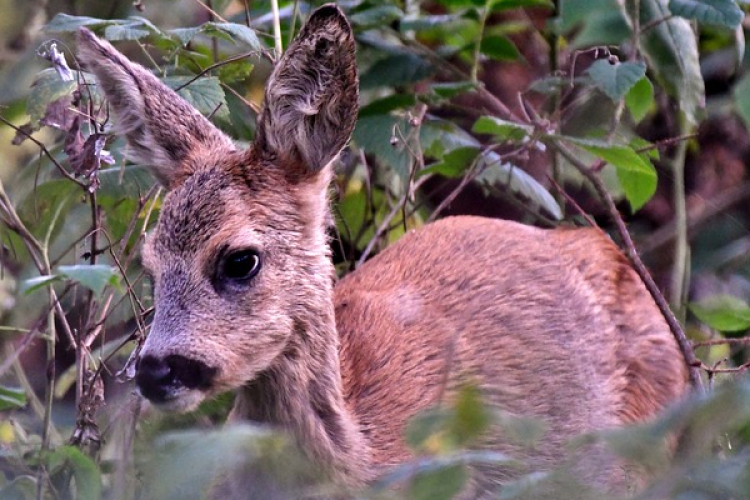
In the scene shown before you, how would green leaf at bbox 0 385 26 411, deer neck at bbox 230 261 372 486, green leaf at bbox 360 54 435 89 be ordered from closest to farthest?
green leaf at bbox 0 385 26 411 < deer neck at bbox 230 261 372 486 < green leaf at bbox 360 54 435 89

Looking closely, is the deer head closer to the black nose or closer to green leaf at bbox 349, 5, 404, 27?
the black nose

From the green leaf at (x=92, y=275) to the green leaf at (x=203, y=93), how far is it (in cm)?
145

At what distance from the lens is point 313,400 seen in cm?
389

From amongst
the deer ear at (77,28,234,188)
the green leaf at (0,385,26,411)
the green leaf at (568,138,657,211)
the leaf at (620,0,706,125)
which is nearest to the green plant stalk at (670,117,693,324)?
the leaf at (620,0,706,125)

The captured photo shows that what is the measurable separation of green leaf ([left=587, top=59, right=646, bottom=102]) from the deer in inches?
28.9

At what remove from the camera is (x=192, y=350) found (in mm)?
3549

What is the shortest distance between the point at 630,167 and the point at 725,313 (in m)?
0.66

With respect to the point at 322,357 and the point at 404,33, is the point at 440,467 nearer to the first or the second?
the point at 322,357

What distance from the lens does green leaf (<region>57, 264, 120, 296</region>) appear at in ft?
9.21

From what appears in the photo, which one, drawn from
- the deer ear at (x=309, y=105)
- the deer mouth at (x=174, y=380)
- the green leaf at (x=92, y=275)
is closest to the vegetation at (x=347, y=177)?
the green leaf at (x=92, y=275)

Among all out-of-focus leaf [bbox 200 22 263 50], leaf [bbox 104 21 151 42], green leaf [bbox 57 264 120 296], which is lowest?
green leaf [bbox 57 264 120 296]

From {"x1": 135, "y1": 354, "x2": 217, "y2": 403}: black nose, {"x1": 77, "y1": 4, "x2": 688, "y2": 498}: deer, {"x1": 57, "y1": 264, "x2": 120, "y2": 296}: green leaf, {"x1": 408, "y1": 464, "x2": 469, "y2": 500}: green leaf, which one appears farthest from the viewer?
{"x1": 77, "y1": 4, "x2": 688, "y2": 498}: deer

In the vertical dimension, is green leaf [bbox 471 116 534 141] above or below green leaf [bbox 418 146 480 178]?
above

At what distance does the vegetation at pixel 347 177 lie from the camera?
3.76 m
